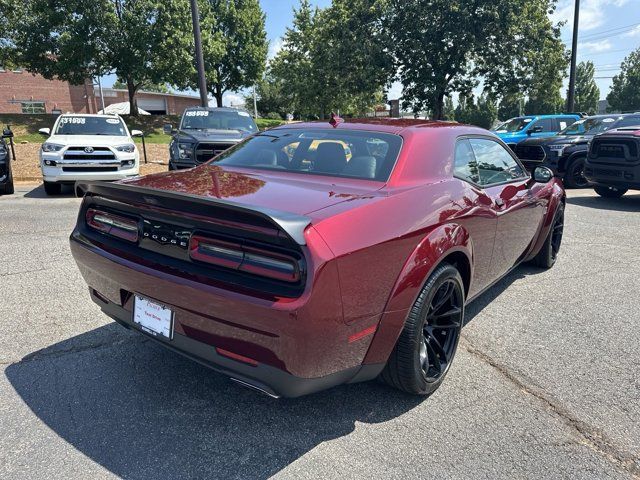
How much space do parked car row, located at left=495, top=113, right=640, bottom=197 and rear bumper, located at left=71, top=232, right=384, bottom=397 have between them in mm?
4610

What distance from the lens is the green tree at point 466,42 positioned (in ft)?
74.1

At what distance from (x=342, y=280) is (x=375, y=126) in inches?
70.5

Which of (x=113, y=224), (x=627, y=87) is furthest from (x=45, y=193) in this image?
(x=627, y=87)

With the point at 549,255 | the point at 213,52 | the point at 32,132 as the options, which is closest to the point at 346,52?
the point at 213,52

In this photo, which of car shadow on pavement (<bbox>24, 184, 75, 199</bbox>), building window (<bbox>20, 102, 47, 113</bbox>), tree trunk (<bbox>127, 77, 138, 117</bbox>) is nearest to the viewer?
car shadow on pavement (<bbox>24, 184, 75, 199</bbox>)

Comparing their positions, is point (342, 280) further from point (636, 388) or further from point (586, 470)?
point (636, 388)

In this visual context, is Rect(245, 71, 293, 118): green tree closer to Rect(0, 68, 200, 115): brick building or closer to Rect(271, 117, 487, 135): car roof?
Rect(0, 68, 200, 115): brick building

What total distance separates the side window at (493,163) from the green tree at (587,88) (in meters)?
67.0

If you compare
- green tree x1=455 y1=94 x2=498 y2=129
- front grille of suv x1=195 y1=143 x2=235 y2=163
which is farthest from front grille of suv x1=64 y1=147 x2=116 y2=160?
green tree x1=455 y1=94 x2=498 y2=129

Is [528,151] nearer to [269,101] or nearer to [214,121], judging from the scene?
[214,121]

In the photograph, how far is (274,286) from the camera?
2.02 metres

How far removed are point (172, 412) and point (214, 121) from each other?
9799 mm

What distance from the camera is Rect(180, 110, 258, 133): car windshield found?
1130cm

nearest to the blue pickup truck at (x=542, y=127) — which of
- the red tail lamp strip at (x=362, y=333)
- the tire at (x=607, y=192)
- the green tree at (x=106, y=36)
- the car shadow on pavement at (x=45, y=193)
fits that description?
the tire at (x=607, y=192)
